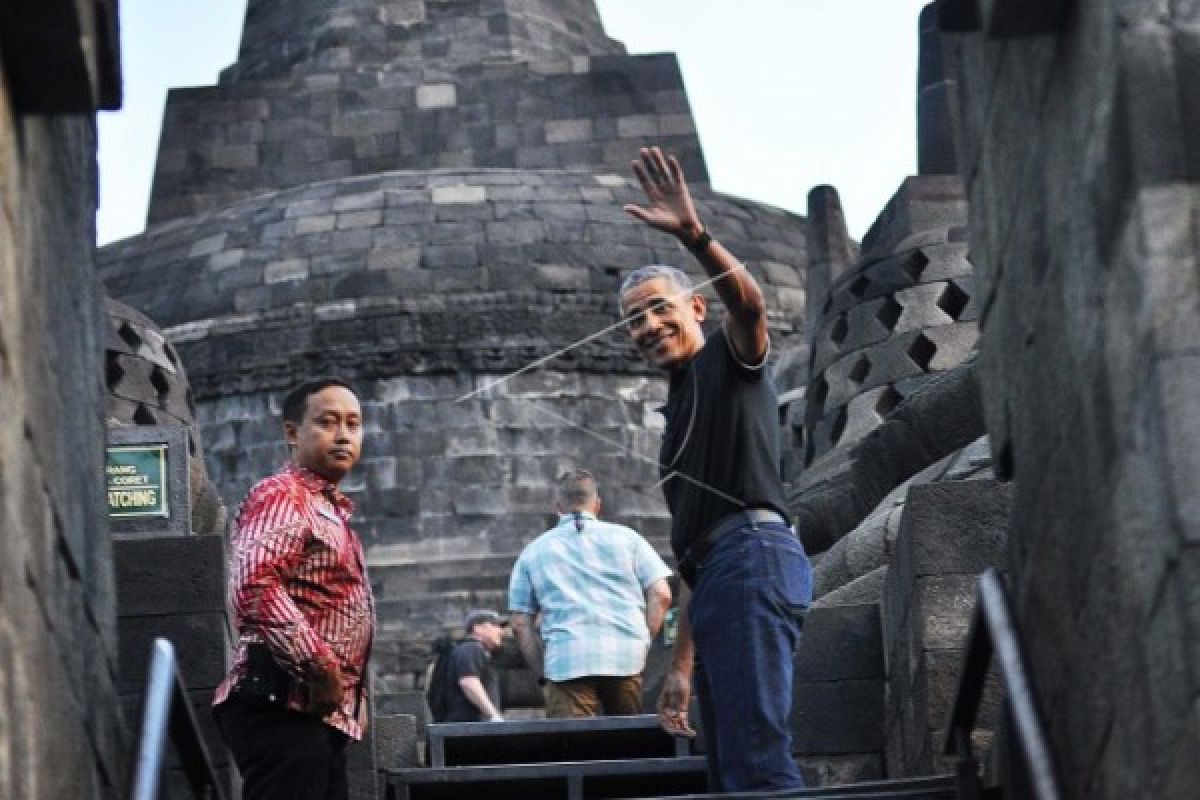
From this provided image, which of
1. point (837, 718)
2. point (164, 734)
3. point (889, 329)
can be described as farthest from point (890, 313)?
point (164, 734)

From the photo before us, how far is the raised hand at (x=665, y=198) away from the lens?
8.90 m

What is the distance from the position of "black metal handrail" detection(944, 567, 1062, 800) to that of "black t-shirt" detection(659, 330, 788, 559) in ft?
3.06

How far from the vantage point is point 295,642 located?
862 centimetres

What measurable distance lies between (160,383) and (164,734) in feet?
42.8

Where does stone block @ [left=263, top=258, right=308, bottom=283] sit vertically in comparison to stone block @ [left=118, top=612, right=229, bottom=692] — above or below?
above

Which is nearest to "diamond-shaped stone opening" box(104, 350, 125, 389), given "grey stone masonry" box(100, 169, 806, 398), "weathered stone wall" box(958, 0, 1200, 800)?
"grey stone masonry" box(100, 169, 806, 398)

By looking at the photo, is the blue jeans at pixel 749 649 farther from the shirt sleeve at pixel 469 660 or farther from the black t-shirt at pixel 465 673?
the shirt sleeve at pixel 469 660

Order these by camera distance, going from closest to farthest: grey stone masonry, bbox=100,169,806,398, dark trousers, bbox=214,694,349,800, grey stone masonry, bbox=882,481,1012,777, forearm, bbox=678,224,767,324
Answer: dark trousers, bbox=214,694,349,800 → forearm, bbox=678,224,767,324 → grey stone masonry, bbox=882,481,1012,777 → grey stone masonry, bbox=100,169,806,398

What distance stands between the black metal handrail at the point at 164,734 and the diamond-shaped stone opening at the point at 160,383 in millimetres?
11672

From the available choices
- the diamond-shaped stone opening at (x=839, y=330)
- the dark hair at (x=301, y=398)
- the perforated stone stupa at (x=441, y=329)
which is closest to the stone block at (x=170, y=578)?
the dark hair at (x=301, y=398)

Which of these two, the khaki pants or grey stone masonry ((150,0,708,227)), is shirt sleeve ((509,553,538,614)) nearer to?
the khaki pants

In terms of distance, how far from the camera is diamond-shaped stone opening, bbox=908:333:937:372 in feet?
63.2

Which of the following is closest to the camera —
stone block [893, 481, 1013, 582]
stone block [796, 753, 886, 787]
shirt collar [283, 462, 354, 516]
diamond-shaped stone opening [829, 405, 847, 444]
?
shirt collar [283, 462, 354, 516]

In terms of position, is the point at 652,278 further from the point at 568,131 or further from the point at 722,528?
the point at 568,131
